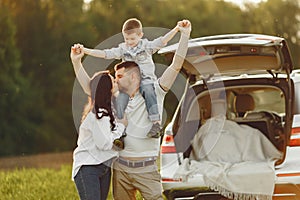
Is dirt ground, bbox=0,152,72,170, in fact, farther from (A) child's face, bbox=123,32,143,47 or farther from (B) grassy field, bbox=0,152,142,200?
(A) child's face, bbox=123,32,143,47

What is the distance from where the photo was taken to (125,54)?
6441 millimetres

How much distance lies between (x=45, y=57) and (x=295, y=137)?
18.6m

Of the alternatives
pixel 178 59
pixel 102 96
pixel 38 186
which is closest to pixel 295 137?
pixel 178 59

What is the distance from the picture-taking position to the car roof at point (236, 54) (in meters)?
6.86

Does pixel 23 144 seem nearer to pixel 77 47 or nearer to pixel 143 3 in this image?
pixel 143 3

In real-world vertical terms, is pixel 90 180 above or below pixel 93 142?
below

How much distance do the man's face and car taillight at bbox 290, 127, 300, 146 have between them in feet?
5.04

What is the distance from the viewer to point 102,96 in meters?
6.06

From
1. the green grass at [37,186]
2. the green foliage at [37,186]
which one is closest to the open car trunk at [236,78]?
the green grass at [37,186]

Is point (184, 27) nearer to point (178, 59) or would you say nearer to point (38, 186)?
point (178, 59)

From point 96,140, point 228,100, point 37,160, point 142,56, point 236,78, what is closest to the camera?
point 96,140

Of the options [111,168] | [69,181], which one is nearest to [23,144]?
[69,181]

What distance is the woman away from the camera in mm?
5961

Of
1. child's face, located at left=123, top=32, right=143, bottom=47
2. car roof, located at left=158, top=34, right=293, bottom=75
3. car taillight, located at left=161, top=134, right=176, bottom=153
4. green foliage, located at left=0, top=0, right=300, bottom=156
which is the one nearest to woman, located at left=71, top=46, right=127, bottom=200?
child's face, located at left=123, top=32, right=143, bottom=47
